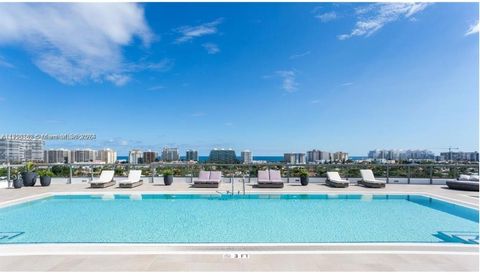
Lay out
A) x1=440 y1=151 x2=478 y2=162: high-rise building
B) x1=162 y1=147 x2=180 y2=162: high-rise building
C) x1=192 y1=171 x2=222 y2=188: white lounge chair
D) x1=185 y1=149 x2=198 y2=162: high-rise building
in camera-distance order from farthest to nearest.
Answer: x1=185 y1=149 x2=198 y2=162: high-rise building, x1=162 y1=147 x2=180 y2=162: high-rise building, x1=440 y1=151 x2=478 y2=162: high-rise building, x1=192 y1=171 x2=222 y2=188: white lounge chair

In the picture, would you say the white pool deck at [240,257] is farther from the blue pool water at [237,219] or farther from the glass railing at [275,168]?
the glass railing at [275,168]

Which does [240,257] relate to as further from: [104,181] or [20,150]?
[20,150]

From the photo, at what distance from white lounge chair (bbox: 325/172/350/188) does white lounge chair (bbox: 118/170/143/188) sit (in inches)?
316

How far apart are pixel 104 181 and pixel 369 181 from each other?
10781 mm

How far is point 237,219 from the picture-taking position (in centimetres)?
698

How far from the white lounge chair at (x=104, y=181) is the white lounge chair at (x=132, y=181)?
0.54 m

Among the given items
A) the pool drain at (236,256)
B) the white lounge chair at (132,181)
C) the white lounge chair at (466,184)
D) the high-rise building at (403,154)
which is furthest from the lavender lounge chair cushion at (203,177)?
the high-rise building at (403,154)

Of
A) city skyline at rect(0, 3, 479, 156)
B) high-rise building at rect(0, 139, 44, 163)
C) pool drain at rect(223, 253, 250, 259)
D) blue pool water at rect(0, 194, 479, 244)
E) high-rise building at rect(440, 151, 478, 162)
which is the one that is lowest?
blue pool water at rect(0, 194, 479, 244)

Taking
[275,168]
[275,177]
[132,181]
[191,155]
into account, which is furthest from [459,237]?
[191,155]

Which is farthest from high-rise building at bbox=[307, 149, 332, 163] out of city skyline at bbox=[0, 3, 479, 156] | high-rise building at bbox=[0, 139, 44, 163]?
high-rise building at bbox=[0, 139, 44, 163]

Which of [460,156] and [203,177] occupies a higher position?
[460,156]

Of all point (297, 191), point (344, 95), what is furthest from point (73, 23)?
point (344, 95)

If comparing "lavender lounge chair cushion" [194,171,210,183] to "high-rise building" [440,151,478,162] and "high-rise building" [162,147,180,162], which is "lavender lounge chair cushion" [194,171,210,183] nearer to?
"high-rise building" [162,147,180,162]

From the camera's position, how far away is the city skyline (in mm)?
9594
